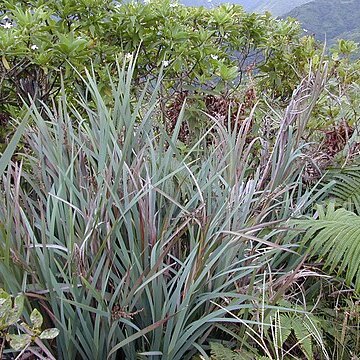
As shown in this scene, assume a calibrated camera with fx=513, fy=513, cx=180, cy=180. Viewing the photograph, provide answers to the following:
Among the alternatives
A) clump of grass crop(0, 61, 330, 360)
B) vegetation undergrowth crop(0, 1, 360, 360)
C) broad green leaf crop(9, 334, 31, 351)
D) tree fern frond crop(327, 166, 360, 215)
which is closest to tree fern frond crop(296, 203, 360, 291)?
vegetation undergrowth crop(0, 1, 360, 360)

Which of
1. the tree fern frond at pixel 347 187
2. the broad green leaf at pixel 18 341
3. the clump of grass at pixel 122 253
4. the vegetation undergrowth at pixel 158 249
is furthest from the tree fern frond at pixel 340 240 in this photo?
the broad green leaf at pixel 18 341

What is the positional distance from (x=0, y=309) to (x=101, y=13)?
1936mm

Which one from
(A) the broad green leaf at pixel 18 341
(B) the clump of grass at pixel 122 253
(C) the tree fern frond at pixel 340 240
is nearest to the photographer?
(A) the broad green leaf at pixel 18 341

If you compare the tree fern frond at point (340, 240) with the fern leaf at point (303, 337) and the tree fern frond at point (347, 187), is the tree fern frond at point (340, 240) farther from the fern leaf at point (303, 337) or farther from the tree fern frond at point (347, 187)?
the tree fern frond at point (347, 187)

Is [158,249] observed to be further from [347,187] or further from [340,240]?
[347,187]

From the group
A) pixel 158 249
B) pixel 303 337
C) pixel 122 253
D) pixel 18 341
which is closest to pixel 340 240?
pixel 303 337

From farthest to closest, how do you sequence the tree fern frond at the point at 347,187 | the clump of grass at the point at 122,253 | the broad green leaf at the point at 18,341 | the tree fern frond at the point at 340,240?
1. the tree fern frond at the point at 347,187
2. the tree fern frond at the point at 340,240
3. the clump of grass at the point at 122,253
4. the broad green leaf at the point at 18,341

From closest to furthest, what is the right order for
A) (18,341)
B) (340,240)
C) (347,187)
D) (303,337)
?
(18,341) → (303,337) → (340,240) → (347,187)

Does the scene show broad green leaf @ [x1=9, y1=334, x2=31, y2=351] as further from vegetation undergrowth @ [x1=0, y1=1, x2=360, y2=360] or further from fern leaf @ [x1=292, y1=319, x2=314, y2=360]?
fern leaf @ [x1=292, y1=319, x2=314, y2=360]

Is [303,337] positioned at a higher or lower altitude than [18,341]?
lower

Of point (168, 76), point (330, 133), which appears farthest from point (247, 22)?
point (330, 133)

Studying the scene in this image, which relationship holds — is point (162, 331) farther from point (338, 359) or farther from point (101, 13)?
point (101, 13)

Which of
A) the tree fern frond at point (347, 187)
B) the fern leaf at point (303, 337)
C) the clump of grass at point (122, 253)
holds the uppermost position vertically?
the clump of grass at point (122, 253)

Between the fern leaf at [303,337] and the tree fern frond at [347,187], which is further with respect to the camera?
the tree fern frond at [347,187]
